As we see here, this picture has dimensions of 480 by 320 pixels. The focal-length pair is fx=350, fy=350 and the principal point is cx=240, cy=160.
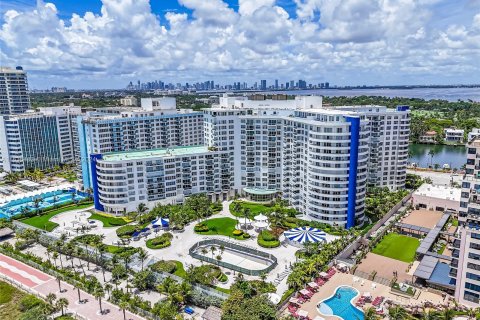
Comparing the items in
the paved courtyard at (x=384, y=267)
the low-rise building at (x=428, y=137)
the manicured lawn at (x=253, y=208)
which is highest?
the low-rise building at (x=428, y=137)

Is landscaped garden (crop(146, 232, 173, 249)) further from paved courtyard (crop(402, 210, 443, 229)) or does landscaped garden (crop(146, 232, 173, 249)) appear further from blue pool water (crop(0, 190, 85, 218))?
paved courtyard (crop(402, 210, 443, 229))

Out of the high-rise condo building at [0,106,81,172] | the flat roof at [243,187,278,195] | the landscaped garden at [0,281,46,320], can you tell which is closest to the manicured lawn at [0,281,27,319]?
the landscaped garden at [0,281,46,320]

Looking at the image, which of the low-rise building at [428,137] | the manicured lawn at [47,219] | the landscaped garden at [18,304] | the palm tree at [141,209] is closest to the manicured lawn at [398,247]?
the palm tree at [141,209]

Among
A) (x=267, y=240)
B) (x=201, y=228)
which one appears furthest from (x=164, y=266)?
(x=267, y=240)

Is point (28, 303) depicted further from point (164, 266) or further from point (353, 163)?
point (353, 163)

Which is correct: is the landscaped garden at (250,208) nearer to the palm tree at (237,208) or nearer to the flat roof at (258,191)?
the palm tree at (237,208)

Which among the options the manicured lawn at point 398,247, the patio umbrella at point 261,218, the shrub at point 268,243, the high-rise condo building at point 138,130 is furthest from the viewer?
the high-rise condo building at point 138,130
